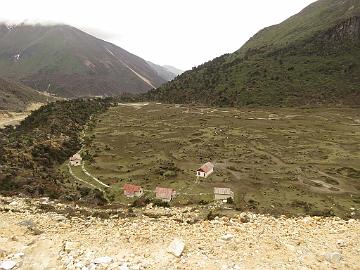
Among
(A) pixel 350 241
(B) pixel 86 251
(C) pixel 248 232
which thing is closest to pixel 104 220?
(B) pixel 86 251

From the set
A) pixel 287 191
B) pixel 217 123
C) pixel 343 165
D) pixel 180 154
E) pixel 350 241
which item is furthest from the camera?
pixel 217 123

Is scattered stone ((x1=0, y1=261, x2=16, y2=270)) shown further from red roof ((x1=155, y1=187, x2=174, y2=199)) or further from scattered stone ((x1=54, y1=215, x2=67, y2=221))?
red roof ((x1=155, y1=187, x2=174, y2=199))

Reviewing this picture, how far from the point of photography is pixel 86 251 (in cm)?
2450

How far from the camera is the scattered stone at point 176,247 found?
78.2ft

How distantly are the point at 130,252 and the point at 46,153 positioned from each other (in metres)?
74.2

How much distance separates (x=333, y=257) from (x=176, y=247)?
8.96 metres

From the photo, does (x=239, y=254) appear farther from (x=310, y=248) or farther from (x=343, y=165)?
(x=343, y=165)

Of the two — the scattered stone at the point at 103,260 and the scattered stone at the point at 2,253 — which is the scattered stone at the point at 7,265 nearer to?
the scattered stone at the point at 2,253

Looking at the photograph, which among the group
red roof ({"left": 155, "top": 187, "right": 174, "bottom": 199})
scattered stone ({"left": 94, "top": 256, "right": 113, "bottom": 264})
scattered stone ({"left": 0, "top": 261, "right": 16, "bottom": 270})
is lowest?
red roof ({"left": 155, "top": 187, "right": 174, "bottom": 199})

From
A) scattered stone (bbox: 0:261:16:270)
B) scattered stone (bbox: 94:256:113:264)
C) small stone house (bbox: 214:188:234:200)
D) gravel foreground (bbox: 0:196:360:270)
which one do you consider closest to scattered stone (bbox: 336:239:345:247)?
gravel foreground (bbox: 0:196:360:270)

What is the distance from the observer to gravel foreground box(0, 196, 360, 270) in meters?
23.2

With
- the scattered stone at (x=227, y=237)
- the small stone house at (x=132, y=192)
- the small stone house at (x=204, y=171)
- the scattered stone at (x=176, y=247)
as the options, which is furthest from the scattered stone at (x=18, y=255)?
the small stone house at (x=204, y=171)

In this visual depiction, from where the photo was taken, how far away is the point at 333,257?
23.6 metres

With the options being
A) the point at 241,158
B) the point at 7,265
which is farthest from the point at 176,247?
the point at 241,158
